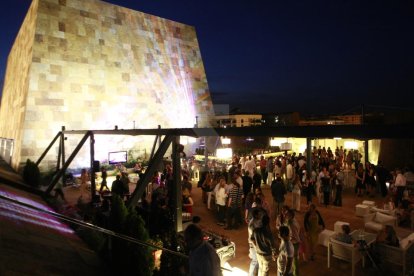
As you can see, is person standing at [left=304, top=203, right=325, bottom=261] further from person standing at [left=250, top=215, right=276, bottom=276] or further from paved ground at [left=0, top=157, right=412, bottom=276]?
person standing at [left=250, top=215, right=276, bottom=276]

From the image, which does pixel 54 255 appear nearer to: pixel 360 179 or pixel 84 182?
pixel 84 182

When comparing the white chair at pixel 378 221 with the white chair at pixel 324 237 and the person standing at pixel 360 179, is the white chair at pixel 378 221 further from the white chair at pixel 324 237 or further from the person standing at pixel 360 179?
the person standing at pixel 360 179

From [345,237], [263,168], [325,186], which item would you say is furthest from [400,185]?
[263,168]

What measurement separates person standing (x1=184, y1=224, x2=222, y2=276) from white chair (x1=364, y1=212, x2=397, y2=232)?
665 cm

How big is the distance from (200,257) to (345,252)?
4.74 metres

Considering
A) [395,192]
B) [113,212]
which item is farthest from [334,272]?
[395,192]

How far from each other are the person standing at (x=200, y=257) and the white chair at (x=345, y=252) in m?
4.40

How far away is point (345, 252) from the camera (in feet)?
19.9

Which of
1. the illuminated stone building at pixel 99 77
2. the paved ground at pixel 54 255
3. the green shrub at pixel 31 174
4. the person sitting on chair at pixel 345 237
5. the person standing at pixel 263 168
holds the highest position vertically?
the illuminated stone building at pixel 99 77

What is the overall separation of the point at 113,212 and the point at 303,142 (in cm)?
1662

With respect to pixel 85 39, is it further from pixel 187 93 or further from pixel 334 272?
pixel 334 272

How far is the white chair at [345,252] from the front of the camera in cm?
585

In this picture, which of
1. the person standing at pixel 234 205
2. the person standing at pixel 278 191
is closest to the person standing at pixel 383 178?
the person standing at pixel 278 191

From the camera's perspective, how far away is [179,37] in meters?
19.9
